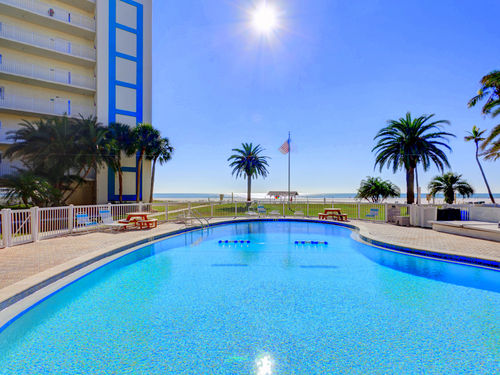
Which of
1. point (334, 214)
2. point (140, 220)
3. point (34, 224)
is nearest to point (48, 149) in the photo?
point (140, 220)

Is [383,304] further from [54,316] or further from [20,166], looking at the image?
[20,166]

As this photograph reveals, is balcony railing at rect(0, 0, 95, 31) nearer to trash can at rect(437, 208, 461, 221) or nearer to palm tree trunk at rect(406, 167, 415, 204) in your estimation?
palm tree trunk at rect(406, 167, 415, 204)

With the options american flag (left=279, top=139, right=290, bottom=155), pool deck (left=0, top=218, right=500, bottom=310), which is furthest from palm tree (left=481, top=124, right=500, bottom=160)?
american flag (left=279, top=139, right=290, bottom=155)

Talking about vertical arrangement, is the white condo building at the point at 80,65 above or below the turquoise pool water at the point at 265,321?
above

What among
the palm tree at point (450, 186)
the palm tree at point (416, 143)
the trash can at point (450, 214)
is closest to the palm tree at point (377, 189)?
the palm tree at point (450, 186)

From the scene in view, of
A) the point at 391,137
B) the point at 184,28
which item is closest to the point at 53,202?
the point at 184,28

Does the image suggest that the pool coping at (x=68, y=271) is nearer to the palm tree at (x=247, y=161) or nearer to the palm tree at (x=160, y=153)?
the palm tree at (x=160, y=153)

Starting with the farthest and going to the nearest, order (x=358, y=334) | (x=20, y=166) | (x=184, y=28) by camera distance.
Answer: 1. (x=20, y=166)
2. (x=184, y=28)
3. (x=358, y=334)

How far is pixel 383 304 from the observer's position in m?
4.86

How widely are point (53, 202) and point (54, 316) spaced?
15169 mm

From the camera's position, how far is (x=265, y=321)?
4.17 meters

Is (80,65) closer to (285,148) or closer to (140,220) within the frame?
(140,220)

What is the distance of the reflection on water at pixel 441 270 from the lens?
230 inches

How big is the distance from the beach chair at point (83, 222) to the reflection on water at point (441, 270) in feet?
36.9
